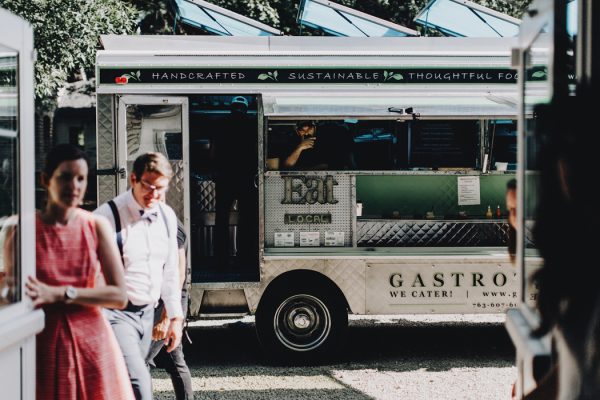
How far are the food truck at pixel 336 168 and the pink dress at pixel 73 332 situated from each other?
3778 millimetres

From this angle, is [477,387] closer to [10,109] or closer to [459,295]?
[459,295]

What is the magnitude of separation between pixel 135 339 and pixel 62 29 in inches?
431

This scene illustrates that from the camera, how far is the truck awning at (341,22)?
9.59 metres

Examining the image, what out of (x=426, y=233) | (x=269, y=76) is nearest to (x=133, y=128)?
(x=269, y=76)

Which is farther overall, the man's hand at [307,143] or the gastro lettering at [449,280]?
the man's hand at [307,143]

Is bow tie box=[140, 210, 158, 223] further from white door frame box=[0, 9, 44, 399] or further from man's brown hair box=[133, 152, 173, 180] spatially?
white door frame box=[0, 9, 44, 399]

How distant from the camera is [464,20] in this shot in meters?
9.80

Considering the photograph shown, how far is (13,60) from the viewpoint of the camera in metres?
3.75

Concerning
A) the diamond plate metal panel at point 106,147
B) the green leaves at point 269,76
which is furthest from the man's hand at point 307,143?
the diamond plate metal panel at point 106,147

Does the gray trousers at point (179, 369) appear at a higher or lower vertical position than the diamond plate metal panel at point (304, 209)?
lower

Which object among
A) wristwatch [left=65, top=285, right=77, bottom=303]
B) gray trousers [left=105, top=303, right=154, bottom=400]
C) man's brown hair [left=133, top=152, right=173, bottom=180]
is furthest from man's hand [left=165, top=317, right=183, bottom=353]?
wristwatch [left=65, top=285, right=77, bottom=303]

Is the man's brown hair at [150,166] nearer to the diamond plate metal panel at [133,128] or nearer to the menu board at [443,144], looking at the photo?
the diamond plate metal panel at [133,128]

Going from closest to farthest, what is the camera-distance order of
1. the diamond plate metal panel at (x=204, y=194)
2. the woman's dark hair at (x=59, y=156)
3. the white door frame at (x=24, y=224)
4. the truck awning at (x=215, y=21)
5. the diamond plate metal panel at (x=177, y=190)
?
the white door frame at (x=24, y=224) → the woman's dark hair at (x=59, y=156) → the diamond plate metal panel at (x=177, y=190) → the diamond plate metal panel at (x=204, y=194) → the truck awning at (x=215, y=21)

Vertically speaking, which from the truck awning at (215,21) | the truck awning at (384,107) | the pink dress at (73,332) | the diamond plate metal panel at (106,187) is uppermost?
the truck awning at (215,21)
